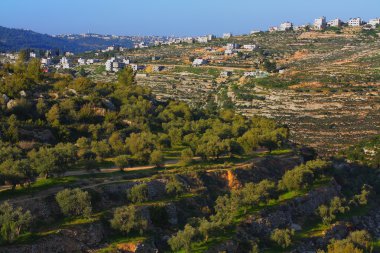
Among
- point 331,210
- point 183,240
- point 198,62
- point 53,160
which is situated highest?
point 198,62

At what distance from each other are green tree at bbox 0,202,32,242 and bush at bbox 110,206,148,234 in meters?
3.94

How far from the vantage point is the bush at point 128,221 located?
22.8 m

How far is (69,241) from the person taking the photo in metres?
21.3

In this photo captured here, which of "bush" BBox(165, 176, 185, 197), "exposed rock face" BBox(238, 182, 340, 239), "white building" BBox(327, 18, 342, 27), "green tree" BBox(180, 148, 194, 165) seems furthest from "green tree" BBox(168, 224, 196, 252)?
"white building" BBox(327, 18, 342, 27)

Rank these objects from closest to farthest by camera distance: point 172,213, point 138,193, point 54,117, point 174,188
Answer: point 138,193 < point 172,213 < point 174,188 < point 54,117

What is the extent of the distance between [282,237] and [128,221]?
329 inches

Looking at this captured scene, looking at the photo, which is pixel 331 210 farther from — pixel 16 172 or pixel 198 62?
pixel 198 62

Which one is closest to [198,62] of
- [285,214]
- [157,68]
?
[157,68]

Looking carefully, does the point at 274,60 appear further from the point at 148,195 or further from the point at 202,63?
the point at 148,195

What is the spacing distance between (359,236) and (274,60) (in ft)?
259

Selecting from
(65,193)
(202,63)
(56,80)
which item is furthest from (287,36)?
(65,193)

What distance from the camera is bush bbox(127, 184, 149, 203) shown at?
25.3 m

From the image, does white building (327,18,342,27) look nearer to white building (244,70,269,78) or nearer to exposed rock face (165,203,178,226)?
white building (244,70,269,78)

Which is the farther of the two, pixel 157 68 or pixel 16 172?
pixel 157 68
